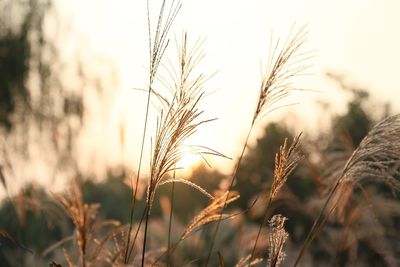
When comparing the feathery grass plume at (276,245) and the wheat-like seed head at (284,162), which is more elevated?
the wheat-like seed head at (284,162)

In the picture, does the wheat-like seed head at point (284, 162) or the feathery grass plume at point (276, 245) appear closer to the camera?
the feathery grass plume at point (276, 245)

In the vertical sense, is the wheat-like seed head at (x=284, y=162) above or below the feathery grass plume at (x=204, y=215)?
above

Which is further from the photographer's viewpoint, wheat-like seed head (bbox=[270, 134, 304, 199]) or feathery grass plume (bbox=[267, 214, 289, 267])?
wheat-like seed head (bbox=[270, 134, 304, 199])

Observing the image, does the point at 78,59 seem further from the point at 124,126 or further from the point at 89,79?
the point at 124,126

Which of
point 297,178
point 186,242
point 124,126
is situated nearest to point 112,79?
point 186,242

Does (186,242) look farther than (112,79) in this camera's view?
Yes

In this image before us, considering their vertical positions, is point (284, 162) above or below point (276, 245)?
above

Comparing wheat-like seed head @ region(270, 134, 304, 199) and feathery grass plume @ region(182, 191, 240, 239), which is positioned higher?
wheat-like seed head @ region(270, 134, 304, 199)

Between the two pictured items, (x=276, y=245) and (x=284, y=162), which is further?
(x=284, y=162)

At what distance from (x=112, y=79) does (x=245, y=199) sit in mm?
13495

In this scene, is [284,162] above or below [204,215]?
above

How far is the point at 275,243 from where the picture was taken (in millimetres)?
2615

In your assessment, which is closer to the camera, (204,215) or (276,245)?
(276,245)

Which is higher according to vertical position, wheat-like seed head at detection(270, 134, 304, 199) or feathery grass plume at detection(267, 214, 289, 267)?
wheat-like seed head at detection(270, 134, 304, 199)
